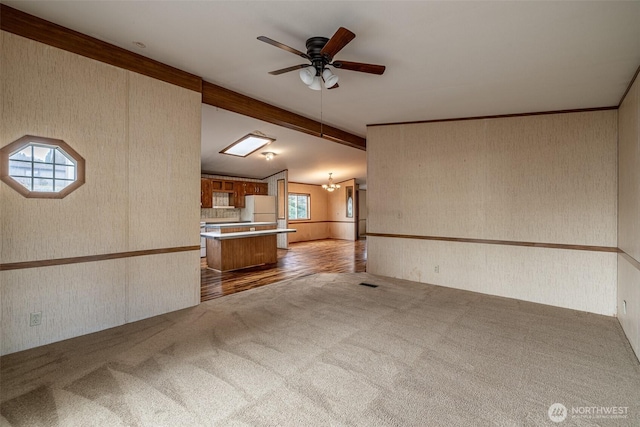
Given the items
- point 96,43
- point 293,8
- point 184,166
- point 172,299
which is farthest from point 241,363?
point 96,43

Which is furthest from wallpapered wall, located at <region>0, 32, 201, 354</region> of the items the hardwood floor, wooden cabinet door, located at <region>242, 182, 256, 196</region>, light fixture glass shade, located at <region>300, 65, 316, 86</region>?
wooden cabinet door, located at <region>242, 182, 256, 196</region>

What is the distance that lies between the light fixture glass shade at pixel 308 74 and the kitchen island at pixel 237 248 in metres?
3.61

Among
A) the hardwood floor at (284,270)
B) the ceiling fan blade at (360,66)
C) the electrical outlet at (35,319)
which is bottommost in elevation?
the hardwood floor at (284,270)

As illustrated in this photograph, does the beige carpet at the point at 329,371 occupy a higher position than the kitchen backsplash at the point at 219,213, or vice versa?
the kitchen backsplash at the point at 219,213

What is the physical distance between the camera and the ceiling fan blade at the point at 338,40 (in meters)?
2.21

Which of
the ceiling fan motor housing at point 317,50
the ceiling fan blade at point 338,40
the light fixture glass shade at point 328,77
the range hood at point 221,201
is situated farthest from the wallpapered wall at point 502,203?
the range hood at point 221,201

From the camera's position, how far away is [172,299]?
3.58 metres

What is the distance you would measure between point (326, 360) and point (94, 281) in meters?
2.40

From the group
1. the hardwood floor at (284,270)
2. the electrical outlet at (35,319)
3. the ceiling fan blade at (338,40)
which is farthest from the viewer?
the hardwood floor at (284,270)

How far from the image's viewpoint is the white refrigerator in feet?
29.2

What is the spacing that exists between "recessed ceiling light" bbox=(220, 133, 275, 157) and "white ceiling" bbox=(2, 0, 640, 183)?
2117mm

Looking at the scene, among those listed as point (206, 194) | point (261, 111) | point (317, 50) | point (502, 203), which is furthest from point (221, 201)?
point (502, 203)

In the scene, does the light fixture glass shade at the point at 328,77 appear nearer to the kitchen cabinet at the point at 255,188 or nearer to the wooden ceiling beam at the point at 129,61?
the wooden ceiling beam at the point at 129,61

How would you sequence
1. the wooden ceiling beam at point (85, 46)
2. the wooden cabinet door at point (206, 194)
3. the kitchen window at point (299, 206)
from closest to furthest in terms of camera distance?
the wooden ceiling beam at point (85, 46) → the wooden cabinet door at point (206, 194) → the kitchen window at point (299, 206)
